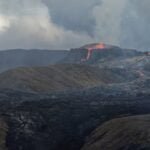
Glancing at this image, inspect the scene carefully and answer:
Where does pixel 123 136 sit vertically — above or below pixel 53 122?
below

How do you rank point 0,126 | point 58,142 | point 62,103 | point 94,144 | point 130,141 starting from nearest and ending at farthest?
point 130,141 < point 94,144 < point 58,142 < point 0,126 < point 62,103

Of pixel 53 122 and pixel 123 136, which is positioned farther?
pixel 53 122

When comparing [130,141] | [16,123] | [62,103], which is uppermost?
[62,103]

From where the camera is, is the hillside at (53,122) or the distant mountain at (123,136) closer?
the distant mountain at (123,136)

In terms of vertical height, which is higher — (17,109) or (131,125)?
(17,109)

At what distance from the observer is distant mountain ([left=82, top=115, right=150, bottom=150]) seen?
81.3 meters

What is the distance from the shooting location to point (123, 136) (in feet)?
288

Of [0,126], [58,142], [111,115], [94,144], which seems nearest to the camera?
[94,144]

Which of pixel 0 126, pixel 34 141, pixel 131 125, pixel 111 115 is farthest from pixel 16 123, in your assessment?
pixel 131 125

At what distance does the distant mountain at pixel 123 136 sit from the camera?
81.3 meters

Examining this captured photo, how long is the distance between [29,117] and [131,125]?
4117 centimetres

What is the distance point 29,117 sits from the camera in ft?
413

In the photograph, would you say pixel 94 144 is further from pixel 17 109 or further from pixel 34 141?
pixel 17 109

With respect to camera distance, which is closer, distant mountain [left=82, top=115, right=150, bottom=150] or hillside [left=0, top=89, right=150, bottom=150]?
distant mountain [left=82, top=115, right=150, bottom=150]
